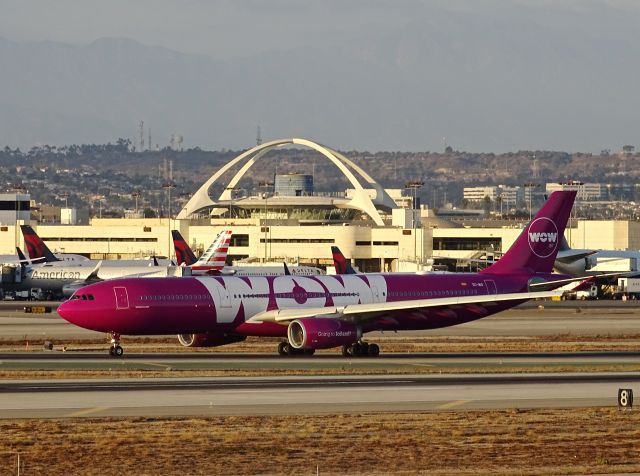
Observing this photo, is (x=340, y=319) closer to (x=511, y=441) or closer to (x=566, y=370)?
(x=566, y=370)

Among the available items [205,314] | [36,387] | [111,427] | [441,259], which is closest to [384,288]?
[205,314]

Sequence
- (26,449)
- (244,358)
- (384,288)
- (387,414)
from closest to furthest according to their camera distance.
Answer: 1. (26,449)
2. (387,414)
3. (244,358)
4. (384,288)

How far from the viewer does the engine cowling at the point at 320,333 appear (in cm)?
6506

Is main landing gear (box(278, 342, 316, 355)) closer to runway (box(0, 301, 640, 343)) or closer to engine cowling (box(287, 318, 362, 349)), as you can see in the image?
engine cowling (box(287, 318, 362, 349))

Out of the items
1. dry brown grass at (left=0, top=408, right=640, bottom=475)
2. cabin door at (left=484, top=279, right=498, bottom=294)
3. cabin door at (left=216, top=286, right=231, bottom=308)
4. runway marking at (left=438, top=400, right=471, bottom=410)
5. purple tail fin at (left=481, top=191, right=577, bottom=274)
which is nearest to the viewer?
dry brown grass at (left=0, top=408, right=640, bottom=475)

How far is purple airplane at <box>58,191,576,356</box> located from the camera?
65625mm

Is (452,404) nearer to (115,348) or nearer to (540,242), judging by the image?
(115,348)

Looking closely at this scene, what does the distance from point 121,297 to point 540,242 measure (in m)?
23.9

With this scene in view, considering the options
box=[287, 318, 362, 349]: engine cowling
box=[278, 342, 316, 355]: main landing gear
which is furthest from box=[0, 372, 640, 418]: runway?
box=[278, 342, 316, 355]: main landing gear

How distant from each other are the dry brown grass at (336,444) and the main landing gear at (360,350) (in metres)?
24.7

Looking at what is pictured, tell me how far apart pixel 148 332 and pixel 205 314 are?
9.17 feet

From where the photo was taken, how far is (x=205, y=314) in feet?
219

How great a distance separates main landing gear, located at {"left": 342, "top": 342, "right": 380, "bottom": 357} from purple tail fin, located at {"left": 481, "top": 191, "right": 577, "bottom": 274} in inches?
437

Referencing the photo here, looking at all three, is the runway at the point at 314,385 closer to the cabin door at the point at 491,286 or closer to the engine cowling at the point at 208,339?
the engine cowling at the point at 208,339
